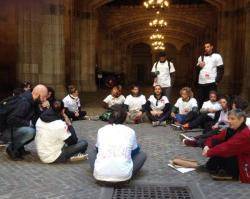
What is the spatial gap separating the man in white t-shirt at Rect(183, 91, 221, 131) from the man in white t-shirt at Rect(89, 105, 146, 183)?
4349mm

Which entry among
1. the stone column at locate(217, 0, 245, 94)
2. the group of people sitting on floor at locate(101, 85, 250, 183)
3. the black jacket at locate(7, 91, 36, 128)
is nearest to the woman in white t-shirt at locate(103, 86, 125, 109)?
the group of people sitting on floor at locate(101, 85, 250, 183)

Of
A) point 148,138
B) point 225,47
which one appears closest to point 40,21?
point 148,138

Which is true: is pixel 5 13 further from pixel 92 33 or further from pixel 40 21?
pixel 92 33

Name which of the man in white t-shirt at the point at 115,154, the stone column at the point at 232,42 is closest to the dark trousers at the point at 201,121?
the man in white t-shirt at the point at 115,154

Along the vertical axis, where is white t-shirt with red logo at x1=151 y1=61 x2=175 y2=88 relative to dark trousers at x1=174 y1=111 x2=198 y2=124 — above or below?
above

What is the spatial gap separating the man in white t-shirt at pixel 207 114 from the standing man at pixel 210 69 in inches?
34.6

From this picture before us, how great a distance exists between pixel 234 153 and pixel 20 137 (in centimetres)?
349

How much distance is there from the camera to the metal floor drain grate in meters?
5.57

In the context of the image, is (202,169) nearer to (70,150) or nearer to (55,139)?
(70,150)

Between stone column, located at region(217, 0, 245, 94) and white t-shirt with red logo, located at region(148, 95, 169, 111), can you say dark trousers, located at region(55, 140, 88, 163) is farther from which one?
stone column, located at region(217, 0, 245, 94)

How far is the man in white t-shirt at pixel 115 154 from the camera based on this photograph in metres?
5.82

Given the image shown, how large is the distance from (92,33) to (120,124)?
20100mm

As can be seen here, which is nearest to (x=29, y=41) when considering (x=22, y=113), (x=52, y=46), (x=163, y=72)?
(x=52, y=46)

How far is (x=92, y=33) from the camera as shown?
1021 inches
